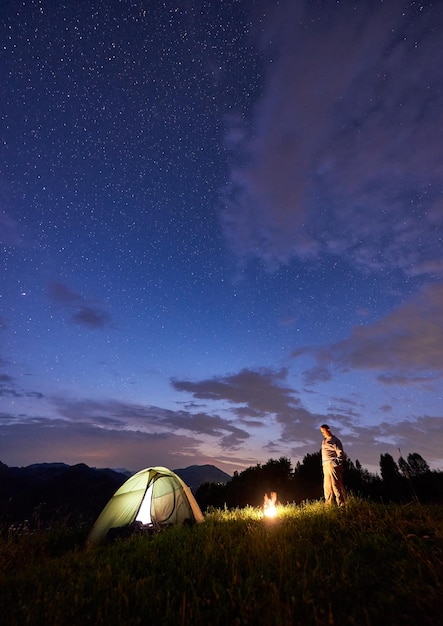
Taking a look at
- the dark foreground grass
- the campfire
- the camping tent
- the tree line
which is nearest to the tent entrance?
the camping tent

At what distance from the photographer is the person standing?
380 inches

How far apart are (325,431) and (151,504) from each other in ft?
21.7

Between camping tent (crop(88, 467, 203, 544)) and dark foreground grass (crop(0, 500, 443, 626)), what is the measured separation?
3960 mm

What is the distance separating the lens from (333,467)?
9.71 m

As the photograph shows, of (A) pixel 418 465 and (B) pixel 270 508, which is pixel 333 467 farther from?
(A) pixel 418 465

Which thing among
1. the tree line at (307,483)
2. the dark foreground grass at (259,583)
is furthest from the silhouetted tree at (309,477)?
the dark foreground grass at (259,583)

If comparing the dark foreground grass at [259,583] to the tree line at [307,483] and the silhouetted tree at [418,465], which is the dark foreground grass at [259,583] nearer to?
the tree line at [307,483]

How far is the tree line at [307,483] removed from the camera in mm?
37719

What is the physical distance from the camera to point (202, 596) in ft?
11.6

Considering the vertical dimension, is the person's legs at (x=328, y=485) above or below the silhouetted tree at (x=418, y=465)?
below

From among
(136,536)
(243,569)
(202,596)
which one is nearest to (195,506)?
(136,536)

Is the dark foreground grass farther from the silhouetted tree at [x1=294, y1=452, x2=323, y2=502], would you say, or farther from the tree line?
the silhouetted tree at [x1=294, y1=452, x2=323, y2=502]

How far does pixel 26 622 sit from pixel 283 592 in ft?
8.49

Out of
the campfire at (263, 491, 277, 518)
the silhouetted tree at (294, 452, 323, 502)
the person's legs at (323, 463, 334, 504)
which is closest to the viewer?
the campfire at (263, 491, 277, 518)
